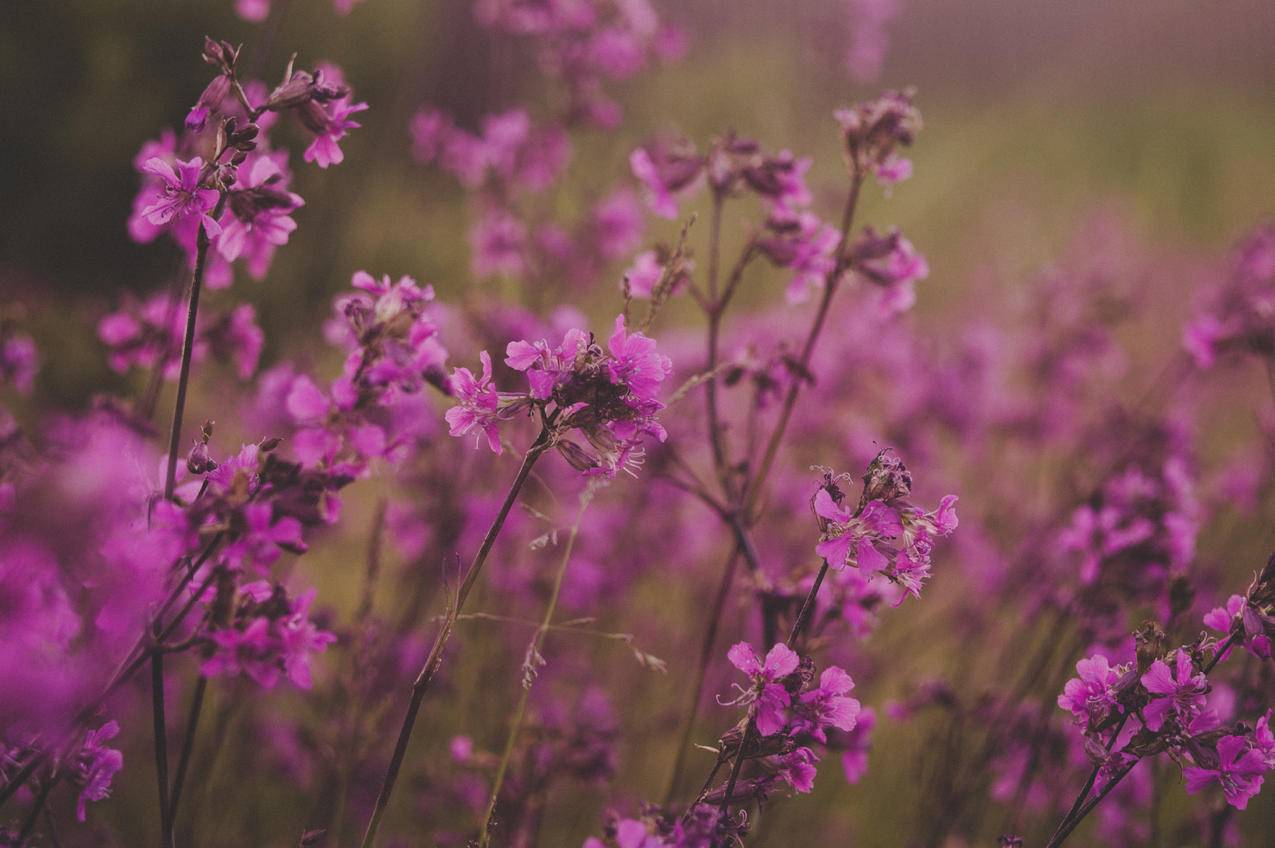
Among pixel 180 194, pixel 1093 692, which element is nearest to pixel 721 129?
pixel 180 194

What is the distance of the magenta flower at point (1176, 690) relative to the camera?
3.36 ft

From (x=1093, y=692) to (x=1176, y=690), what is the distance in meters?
0.11

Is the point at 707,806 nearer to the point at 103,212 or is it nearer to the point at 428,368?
the point at 428,368

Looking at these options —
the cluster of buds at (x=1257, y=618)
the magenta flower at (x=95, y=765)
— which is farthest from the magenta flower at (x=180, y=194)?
the cluster of buds at (x=1257, y=618)

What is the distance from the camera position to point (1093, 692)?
112cm

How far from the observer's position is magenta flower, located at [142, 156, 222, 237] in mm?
1076

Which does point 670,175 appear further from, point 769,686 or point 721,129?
point 721,129

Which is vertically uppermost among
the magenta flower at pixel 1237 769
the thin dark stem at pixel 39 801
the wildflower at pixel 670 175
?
the wildflower at pixel 670 175

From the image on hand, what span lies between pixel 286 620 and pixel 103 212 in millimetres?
4501

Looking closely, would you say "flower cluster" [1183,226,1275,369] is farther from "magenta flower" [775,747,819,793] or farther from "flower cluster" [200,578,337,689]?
"flower cluster" [200,578,337,689]

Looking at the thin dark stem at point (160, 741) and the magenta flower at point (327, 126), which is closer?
the thin dark stem at point (160, 741)

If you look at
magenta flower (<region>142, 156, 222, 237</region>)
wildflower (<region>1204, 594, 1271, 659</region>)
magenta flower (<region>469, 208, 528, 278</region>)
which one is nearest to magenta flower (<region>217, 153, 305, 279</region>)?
magenta flower (<region>142, 156, 222, 237</region>)

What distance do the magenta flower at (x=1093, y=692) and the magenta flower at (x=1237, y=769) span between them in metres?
0.12

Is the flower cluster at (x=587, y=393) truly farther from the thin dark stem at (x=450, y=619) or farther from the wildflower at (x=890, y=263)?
the wildflower at (x=890, y=263)
